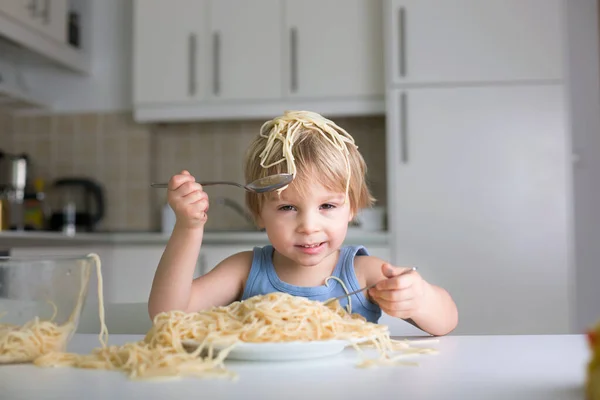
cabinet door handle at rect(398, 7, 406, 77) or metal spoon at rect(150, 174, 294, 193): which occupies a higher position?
cabinet door handle at rect(398, 7, 406, 77)

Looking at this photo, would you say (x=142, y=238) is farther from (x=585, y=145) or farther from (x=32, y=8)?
(x=585, y=145)

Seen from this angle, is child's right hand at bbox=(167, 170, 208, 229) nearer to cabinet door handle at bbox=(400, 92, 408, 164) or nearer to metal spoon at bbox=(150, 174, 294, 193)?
metal spoon at bbox=(150, 174, 294, 193)

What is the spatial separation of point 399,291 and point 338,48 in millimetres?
2124

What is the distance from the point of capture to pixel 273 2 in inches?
112

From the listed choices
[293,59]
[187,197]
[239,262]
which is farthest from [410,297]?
[293,59]

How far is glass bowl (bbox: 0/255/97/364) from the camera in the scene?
2.02 ft

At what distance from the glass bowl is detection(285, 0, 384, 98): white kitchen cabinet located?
7.37ft

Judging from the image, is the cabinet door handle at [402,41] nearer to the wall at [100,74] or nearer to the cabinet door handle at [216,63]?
the cabinet door handle at [216,63]

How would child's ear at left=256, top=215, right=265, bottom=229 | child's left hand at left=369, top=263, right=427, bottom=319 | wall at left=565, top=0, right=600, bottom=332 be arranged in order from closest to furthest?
child's left hand at left=369, top=263, right=427, bottom=319 < child's ear at left=256, top=215, right=265, bottom=229 < wall at left=565, top=0, right=600, bottom=332

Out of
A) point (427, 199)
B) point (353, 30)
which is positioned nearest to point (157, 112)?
point (353, 30)

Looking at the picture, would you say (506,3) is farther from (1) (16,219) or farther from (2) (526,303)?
(1) (16,219)

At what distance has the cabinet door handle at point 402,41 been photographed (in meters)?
2.66

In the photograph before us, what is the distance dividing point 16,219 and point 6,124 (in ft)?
2.44

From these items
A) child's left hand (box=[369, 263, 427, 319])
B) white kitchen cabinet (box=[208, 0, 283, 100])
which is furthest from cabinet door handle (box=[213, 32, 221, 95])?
child's left hand (box=[369, 263, 427, 319])
